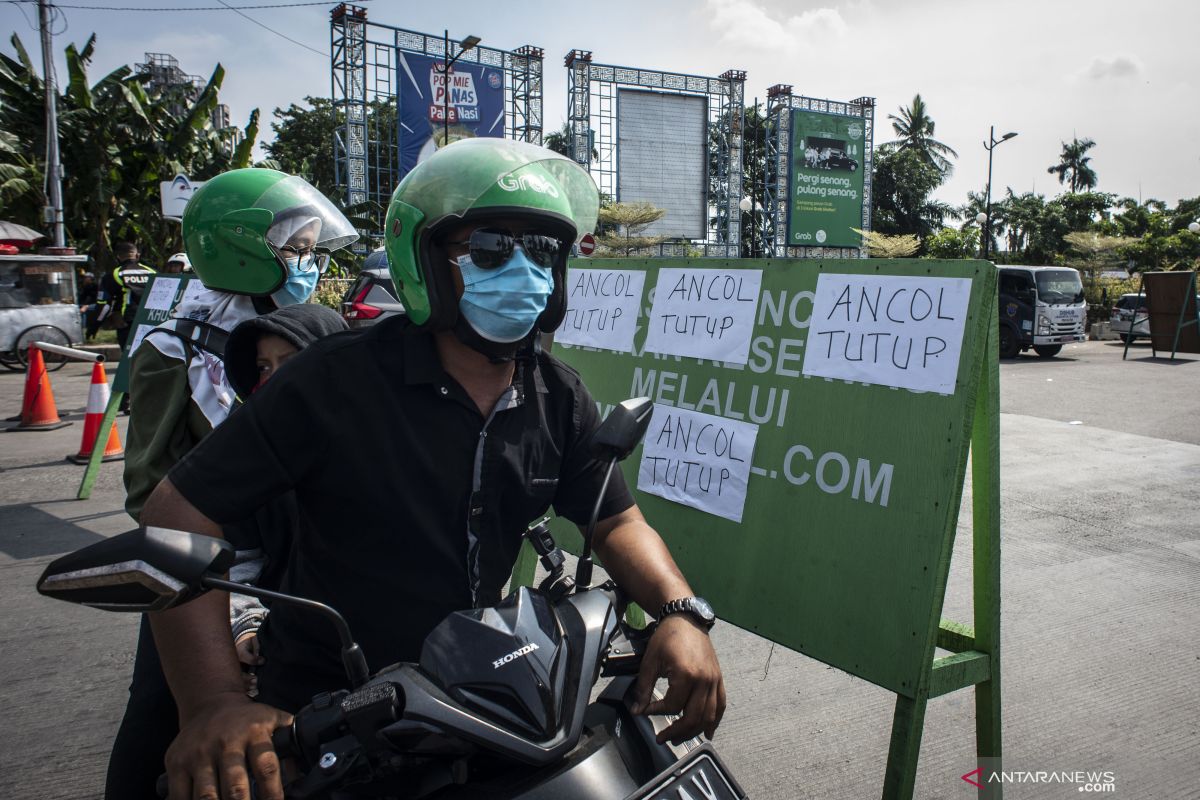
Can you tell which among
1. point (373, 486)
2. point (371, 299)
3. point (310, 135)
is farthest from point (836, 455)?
point (310, 135)

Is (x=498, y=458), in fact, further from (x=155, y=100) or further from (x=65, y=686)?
(x=155, y=100)

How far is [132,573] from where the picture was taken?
3.50ft

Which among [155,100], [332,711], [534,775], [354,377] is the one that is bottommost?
[534,775]

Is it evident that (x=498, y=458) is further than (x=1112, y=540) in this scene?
No

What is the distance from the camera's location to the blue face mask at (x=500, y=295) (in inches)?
64.9

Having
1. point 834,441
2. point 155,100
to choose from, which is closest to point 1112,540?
point 834,441

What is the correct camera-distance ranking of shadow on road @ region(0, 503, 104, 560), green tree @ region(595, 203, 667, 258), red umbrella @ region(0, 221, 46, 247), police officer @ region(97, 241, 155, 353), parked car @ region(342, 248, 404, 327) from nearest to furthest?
shadow on road @ region(0, 503, 104, 560)
parked car @ region(342, 248, 404, 327)
police officer @ region(97, 241, 155, 353)
red umbrella @ region(0, 221, 46, 247)
green tree @ region(595, 203, 667, 258)

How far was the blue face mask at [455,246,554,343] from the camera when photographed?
1648 mm

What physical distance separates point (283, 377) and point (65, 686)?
2865 mm

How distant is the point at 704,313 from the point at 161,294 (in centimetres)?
490

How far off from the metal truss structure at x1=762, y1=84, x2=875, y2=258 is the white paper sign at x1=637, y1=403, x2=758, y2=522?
4247 cm

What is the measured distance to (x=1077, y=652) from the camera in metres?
3.77

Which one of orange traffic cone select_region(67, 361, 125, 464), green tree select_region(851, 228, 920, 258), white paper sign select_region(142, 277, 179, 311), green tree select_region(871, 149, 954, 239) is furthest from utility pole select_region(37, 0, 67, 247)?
green tree select_region(871, 149, 954, 239)

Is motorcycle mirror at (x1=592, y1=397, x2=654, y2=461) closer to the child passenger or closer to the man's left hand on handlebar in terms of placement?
the man's left hand on handlebar
